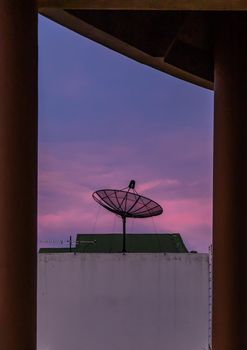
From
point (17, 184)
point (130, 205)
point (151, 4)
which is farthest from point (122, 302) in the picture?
point (151, 4)

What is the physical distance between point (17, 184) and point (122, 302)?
14032 mm

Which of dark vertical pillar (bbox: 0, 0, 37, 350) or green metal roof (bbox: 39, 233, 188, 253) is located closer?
dark vertical pillar (bbox: 0, 0, 37, 350)

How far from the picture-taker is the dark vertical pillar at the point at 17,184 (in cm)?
662

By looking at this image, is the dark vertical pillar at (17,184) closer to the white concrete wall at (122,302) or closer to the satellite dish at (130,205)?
the white concrete wall at (122,302)

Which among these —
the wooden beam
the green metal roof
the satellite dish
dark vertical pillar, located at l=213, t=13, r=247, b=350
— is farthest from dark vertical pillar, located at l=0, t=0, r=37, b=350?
the green metal roof

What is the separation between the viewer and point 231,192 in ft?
34.9

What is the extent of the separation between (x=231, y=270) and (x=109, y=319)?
33.7 ft

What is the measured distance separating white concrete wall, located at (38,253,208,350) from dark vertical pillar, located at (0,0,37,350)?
43.2 ft

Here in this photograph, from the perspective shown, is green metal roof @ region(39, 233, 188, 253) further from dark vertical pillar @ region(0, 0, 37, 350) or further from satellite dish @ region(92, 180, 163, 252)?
dark vertical pillar @ region(0, 0, 37, 350)

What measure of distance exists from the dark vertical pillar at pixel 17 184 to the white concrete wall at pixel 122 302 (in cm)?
1316

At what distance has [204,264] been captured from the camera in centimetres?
2053

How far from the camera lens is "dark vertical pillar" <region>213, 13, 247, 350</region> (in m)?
10.4

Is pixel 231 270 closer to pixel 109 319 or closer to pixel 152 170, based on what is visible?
pixel 109 319

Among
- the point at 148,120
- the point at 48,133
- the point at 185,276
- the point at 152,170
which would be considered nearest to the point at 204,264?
the point at 185,276
